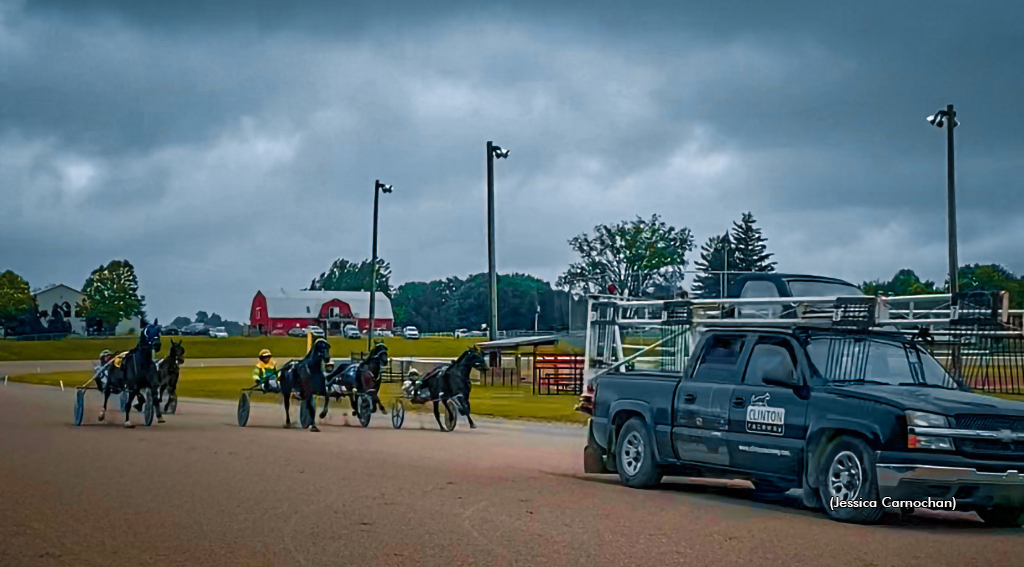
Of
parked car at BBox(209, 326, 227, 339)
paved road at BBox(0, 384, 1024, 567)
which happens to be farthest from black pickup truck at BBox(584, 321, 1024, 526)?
parked car at BBox(209, 326, 227, 339)

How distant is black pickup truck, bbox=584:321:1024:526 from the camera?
11984mm

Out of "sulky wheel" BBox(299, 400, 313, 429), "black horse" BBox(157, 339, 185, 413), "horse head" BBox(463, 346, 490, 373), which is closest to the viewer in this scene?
"sulky wheel" BBox(299, 400, 313, 429)

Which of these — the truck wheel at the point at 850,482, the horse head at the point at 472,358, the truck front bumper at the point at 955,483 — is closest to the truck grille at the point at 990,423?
the truck front bumper at the point at 955,483

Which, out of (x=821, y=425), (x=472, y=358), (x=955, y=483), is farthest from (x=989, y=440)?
(x=472, y=358)

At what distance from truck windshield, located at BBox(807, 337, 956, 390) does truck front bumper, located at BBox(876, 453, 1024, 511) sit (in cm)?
172

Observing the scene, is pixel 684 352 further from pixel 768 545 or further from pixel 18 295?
pixel 18 295

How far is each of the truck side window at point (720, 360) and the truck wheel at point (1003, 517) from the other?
295 cm

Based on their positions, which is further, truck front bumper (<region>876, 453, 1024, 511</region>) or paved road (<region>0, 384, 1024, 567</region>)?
truck front bumper (<region>876, 453, 1024, 511</region>)

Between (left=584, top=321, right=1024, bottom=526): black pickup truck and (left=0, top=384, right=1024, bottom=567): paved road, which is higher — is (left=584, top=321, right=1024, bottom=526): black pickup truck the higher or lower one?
the higher one

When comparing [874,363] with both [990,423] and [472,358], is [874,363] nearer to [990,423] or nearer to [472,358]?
[990,423]

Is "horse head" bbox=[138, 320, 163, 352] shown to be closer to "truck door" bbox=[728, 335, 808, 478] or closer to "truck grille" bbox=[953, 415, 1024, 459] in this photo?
"truck door" bbox=[728, 335, 808, 478]

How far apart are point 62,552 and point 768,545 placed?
19.4ft

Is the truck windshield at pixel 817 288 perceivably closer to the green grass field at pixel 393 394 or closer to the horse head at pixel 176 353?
the green grass field at pixel 393 394

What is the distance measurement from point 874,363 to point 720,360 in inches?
67.6
